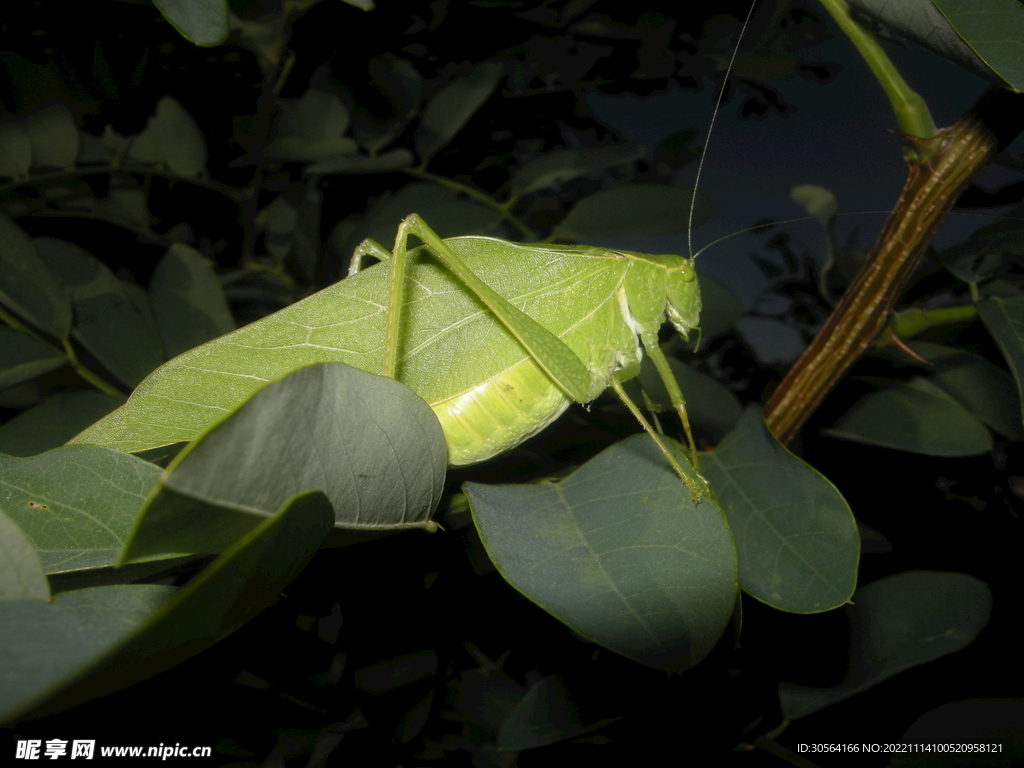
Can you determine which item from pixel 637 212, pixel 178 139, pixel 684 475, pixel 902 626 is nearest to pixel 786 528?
pixel 684 475

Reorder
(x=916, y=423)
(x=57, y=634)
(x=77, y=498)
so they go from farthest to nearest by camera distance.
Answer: (x=916, y=423), (x=77, y=498), (x=57, y=634)

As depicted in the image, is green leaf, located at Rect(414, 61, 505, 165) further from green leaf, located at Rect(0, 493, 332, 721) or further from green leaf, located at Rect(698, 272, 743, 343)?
green leaf, located at Rect(0, 493, 332, 721)

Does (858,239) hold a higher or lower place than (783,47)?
lower

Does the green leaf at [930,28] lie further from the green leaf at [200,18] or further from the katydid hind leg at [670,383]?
the green leaf at [200,18]

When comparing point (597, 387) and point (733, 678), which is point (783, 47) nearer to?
point (597, 387)

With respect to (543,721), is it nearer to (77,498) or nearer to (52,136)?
(77,498)

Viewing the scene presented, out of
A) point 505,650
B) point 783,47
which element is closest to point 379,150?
point 783,47

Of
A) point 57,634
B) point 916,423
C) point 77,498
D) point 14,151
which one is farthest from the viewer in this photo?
point 14,151
